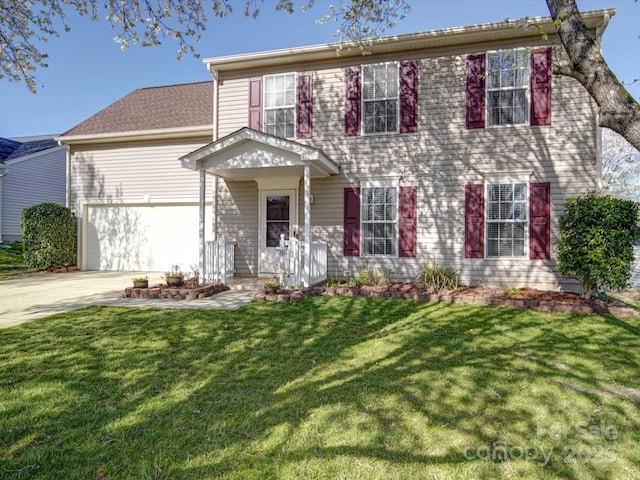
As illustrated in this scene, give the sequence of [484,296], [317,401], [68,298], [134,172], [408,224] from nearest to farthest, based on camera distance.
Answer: [317,401] → [484,296] → [68,298] → [408,224] → [134,172]

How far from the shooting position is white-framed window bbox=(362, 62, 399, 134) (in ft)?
27.9

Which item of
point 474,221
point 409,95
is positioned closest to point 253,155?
point 409,95

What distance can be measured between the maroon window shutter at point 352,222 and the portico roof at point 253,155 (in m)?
0.97

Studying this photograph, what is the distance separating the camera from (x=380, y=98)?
28.0 feet

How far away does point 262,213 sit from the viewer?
9.32 meters

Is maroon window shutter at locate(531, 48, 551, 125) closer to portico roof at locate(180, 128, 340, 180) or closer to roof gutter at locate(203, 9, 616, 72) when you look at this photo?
roof gutter at locate(203, 9, 616, 72)

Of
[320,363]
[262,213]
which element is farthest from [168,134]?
[320,363]

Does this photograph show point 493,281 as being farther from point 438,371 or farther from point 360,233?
point 438,371

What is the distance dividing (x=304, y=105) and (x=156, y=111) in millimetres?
5738

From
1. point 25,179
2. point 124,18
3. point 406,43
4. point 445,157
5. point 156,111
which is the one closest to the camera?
point 124,18

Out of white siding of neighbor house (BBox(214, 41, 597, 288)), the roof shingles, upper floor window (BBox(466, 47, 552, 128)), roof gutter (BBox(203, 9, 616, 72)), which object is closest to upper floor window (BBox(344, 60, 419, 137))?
white siding of neighbor house (BBox(214, 41, 597, 288))

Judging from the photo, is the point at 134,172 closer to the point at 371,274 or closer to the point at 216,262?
the point at 216,262

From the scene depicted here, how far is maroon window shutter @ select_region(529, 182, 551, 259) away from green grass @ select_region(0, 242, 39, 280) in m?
13.0

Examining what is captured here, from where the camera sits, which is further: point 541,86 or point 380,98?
point 380,98
